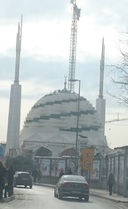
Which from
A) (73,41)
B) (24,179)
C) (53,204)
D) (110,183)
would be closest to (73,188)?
(53,204)

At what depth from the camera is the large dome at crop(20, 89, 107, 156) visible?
142m

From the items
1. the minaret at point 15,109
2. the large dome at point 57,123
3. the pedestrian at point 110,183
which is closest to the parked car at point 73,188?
the pedestrian at point 110,183

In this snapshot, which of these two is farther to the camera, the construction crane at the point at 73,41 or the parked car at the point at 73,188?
the construction crane at the point at 73,41

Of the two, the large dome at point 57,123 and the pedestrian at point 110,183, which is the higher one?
the large dome at point 57,123

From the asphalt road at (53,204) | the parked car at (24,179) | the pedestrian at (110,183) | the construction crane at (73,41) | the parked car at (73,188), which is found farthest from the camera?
the construction crane at (73,41)

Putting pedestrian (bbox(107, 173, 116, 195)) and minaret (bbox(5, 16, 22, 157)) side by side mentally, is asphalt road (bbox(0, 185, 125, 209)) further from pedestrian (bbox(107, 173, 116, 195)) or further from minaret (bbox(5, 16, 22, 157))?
minaret (bbox(5, 16, 22, 157))

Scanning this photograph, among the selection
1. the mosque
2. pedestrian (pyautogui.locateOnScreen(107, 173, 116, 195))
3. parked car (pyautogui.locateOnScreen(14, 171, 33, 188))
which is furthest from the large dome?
pedestrian (pyautogui.locateOnScreen(107, 173, 116, 195))

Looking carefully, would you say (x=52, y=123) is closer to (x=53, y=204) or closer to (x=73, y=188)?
(x=73, y=188)

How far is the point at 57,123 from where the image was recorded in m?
145

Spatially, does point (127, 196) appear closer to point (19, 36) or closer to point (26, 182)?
point (26, 182)

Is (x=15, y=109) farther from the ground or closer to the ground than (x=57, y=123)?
farther from the ground

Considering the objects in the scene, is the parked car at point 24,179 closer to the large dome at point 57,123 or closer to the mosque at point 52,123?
the mosque at point 52,123

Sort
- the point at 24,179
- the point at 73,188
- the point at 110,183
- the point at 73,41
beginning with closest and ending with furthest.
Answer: the point at 73,188, the point at 110,183, the point at 24,179, the point at 73,41

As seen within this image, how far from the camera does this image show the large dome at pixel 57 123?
14238 centimetres
